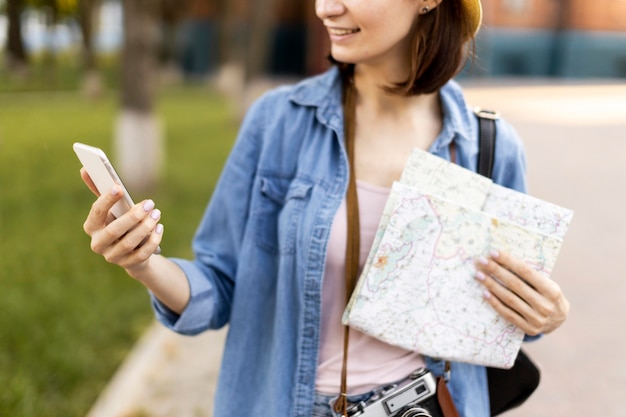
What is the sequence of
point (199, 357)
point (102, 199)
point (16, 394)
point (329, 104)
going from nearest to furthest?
point (102, 199) → point (329, 104) → point (16, 394) → point (199, 357)

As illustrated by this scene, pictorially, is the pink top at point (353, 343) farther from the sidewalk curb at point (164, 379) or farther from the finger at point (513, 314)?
the sidewalk curb at point (164, 379)

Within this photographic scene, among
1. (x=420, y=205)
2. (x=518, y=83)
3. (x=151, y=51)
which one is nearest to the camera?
(x=420, y=205)

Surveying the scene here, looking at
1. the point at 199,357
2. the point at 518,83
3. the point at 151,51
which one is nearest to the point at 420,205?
the point at 199,357

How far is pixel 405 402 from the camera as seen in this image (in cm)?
161

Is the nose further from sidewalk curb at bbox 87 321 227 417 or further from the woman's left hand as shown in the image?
sidewalk curb at bbox 87 321 227 417

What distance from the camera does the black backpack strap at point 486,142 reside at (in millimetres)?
1778

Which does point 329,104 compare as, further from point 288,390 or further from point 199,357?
point 199,357

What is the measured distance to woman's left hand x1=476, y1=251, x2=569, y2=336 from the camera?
156 centimetres

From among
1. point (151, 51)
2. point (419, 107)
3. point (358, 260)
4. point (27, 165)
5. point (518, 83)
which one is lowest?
point (518, 83)

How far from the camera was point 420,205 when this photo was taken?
1556mm

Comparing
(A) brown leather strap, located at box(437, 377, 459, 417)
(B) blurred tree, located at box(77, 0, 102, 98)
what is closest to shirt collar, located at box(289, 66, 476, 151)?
(A) brown leather strap, located at box(437, 377, 459, 417)

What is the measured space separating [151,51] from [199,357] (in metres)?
4.84

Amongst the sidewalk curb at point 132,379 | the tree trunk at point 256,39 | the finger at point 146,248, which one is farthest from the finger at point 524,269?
the tree trunk at point 256,39

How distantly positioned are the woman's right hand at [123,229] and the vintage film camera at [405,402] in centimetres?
55
